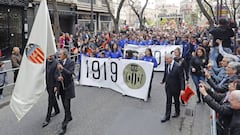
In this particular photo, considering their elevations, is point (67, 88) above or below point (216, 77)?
below

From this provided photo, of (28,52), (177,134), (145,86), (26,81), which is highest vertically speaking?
(28,52)

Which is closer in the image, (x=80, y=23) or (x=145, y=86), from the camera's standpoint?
(x=145, y=86)

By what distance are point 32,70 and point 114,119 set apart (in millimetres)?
2524

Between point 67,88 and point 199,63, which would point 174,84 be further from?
point 67,88

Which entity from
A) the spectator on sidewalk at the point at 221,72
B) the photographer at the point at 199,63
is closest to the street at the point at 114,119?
the photographer at the point at 199,63

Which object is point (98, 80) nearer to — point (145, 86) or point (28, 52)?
point (145, 86)

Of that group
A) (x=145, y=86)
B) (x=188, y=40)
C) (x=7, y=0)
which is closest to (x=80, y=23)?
(x=7, y=0)

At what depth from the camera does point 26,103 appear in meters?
6.18

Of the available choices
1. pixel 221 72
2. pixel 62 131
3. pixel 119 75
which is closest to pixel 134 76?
pixel 119 75

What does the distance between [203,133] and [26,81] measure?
12.7ft

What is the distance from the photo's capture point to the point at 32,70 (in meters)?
6.22

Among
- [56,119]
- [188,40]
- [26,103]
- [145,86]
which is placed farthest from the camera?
[188,40]

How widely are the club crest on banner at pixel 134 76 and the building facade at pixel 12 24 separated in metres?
12.3

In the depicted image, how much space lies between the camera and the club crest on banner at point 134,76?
9.78 meters
